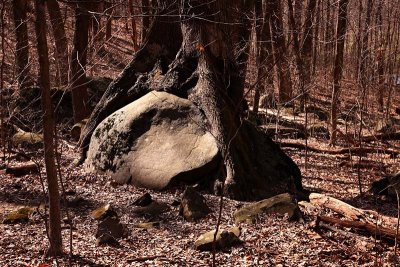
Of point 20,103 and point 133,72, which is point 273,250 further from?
point 20,103

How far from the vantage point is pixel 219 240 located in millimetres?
6152

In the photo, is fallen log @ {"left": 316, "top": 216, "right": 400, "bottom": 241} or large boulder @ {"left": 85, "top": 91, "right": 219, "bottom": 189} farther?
large boulder @ {"left": 85, "top": 91, "right": 219, "bottom": 189}

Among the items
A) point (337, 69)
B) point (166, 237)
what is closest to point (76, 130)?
point (166, 237)

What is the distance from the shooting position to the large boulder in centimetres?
825

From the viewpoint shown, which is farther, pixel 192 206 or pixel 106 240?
pixel 192 206

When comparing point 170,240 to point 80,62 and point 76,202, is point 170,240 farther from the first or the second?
point 80,62

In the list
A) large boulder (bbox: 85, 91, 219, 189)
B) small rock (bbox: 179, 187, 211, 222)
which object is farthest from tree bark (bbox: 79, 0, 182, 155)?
small rock (bbox: 179, 187, 211, 222)

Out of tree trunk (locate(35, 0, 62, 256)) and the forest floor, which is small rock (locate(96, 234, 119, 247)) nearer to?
the forest floor

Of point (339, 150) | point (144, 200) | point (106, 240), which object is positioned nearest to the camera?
point (106, 240)

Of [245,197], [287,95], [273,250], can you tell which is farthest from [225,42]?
[287,95]

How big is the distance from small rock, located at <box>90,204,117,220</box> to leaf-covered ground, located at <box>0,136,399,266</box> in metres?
0.10

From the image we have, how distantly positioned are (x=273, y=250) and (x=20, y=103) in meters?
8.93

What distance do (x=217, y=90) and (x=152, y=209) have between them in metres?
2.51

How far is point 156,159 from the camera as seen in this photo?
852 cm
